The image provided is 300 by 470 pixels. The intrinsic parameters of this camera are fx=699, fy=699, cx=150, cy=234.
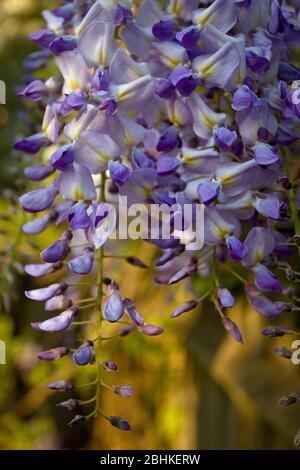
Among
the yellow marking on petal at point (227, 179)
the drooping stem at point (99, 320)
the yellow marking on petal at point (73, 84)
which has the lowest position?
the drooping stem at point (99, 320)

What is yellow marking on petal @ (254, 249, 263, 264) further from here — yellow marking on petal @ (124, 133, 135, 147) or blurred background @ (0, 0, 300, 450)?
blurred background @ (0, 0, 300, 450)

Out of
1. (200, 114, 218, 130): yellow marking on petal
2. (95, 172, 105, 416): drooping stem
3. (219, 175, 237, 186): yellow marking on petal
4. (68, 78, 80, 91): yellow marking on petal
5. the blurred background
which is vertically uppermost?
(68, 78, 80, 91): yellow marking on petal

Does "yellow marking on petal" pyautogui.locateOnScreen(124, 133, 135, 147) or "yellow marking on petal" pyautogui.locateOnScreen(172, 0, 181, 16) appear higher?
"yellow marking on petal" pyautogui.locateOnScreen(172, 0, 181, 16)

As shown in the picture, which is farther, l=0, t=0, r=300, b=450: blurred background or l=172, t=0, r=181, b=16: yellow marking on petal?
l=0, t=0, r=300, b=450: blurred background

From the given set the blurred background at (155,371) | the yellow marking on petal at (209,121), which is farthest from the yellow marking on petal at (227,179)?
the blurred background at (155,371)

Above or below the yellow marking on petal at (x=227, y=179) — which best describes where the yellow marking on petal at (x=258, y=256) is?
below

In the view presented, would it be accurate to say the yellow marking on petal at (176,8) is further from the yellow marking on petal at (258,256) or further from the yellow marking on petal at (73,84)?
the yellow marking on petal at (258,256)

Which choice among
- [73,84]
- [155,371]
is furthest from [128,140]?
[155,371]

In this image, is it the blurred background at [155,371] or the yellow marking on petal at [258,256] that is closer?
the yellow marking on petal at [258,256]

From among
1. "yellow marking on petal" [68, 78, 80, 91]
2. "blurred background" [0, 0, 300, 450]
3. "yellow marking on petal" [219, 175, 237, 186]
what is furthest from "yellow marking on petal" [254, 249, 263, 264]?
"blurred background" [0, 0, 300, 450]
